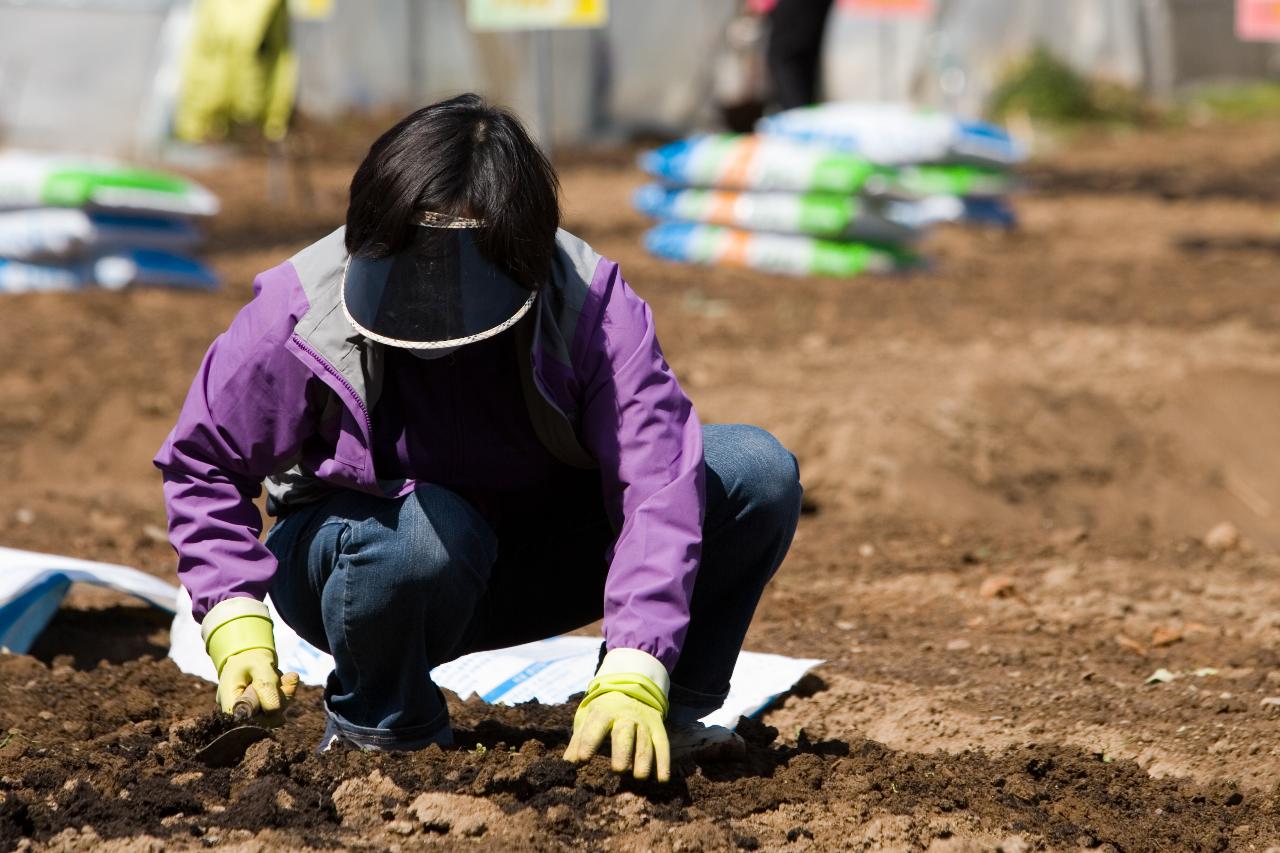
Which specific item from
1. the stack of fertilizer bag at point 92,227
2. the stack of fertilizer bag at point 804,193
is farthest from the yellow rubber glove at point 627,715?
the stack of fertilizer bag at point 804,193

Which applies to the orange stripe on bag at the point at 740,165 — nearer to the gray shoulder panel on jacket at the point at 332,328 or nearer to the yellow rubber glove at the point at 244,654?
the gray shoulder panel on jacket at the point at 332,328

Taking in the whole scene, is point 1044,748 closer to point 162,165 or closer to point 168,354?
point 168,354

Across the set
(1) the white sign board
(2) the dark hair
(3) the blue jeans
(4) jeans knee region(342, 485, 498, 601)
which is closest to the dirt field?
(3) the blue jeans

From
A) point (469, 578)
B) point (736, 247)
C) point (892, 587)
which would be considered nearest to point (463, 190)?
point (469, 578)

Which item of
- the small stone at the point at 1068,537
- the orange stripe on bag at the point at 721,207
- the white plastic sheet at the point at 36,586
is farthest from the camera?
the orange stripe on bag at the point at 721,207

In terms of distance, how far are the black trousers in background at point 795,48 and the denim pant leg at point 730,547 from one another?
21.1ft

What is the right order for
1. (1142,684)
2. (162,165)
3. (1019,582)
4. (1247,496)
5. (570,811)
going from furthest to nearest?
1. (162,165)
2. (1247,496)
3. (1019,582)
4. (1142,684)
5. (570,811)

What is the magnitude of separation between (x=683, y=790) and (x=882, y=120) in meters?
6.40

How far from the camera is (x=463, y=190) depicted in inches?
75.8

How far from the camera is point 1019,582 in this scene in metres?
3.57

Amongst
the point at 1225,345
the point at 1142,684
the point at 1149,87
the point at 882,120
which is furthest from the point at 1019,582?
the point at 1149,87

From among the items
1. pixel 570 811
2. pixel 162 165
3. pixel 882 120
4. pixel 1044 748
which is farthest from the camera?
pixel 162 165

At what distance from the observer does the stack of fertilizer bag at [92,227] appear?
6000 millimetres

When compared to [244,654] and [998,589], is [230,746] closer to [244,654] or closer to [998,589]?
A: [244,654]
